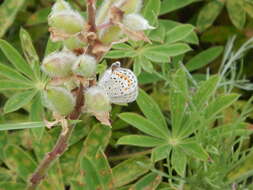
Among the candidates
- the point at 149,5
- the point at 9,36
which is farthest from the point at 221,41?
the point at 9,36

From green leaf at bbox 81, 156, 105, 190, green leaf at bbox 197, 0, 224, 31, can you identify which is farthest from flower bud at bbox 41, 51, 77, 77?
green leaf at bbox 197, 0, 224, 31

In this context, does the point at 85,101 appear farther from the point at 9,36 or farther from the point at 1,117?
the point at 9,36

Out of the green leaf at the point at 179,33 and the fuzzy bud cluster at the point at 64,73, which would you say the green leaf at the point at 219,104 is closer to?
the green leaf at the point at 179,33

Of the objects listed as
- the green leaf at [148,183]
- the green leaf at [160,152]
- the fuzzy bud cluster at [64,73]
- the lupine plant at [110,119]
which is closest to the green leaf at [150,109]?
the lupine plant at [110,119]

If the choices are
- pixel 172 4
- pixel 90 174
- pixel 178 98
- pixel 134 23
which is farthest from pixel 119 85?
pixel 172 4

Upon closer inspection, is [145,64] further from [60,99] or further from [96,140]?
[60,99]
